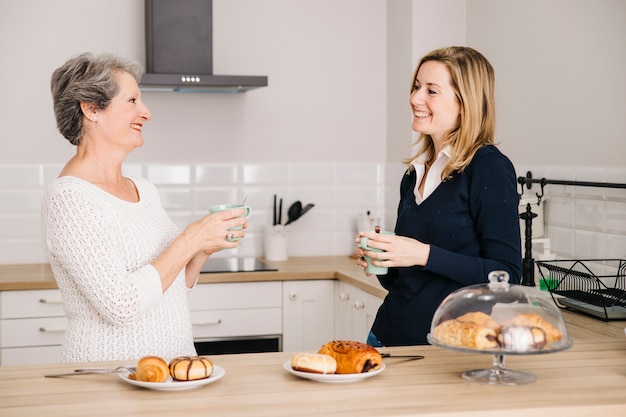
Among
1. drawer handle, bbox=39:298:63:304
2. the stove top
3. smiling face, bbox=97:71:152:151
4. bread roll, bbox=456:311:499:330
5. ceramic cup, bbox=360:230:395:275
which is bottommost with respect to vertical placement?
drawer handle, bbox=39:298:63:304

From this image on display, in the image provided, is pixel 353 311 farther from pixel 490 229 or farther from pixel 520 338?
pixel 520 338

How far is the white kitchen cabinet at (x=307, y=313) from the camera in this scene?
13.2 feet

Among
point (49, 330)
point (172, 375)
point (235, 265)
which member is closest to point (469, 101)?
point (172, 375)

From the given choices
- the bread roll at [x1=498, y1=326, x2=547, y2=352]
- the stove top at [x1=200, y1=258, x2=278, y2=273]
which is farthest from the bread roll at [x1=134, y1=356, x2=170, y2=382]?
the stove top at [x1=200, y1=258, x2=278, y2=273]

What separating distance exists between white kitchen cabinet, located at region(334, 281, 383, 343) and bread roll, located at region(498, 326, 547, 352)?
6.01 ft

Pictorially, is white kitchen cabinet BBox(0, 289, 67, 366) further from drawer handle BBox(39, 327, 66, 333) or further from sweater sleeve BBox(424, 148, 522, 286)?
sweater sleeve BBox(424, 148, 522, 286)

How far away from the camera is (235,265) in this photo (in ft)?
13.8

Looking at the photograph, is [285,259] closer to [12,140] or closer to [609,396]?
[12,140]

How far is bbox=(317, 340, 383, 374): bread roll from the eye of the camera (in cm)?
178

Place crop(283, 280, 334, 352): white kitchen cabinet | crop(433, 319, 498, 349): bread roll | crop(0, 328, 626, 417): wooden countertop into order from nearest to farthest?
crop(0, 328, 626, 417): wooden countertop, crop(433, 319, 498, 349): bread roll, crop(283, 280, 334, 352): white kitchen cabinet

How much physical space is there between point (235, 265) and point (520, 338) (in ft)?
Result: 8.64

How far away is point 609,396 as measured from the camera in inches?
66.6

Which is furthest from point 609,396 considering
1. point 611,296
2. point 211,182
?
point 211,182

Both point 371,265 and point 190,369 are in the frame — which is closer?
point 190,369
